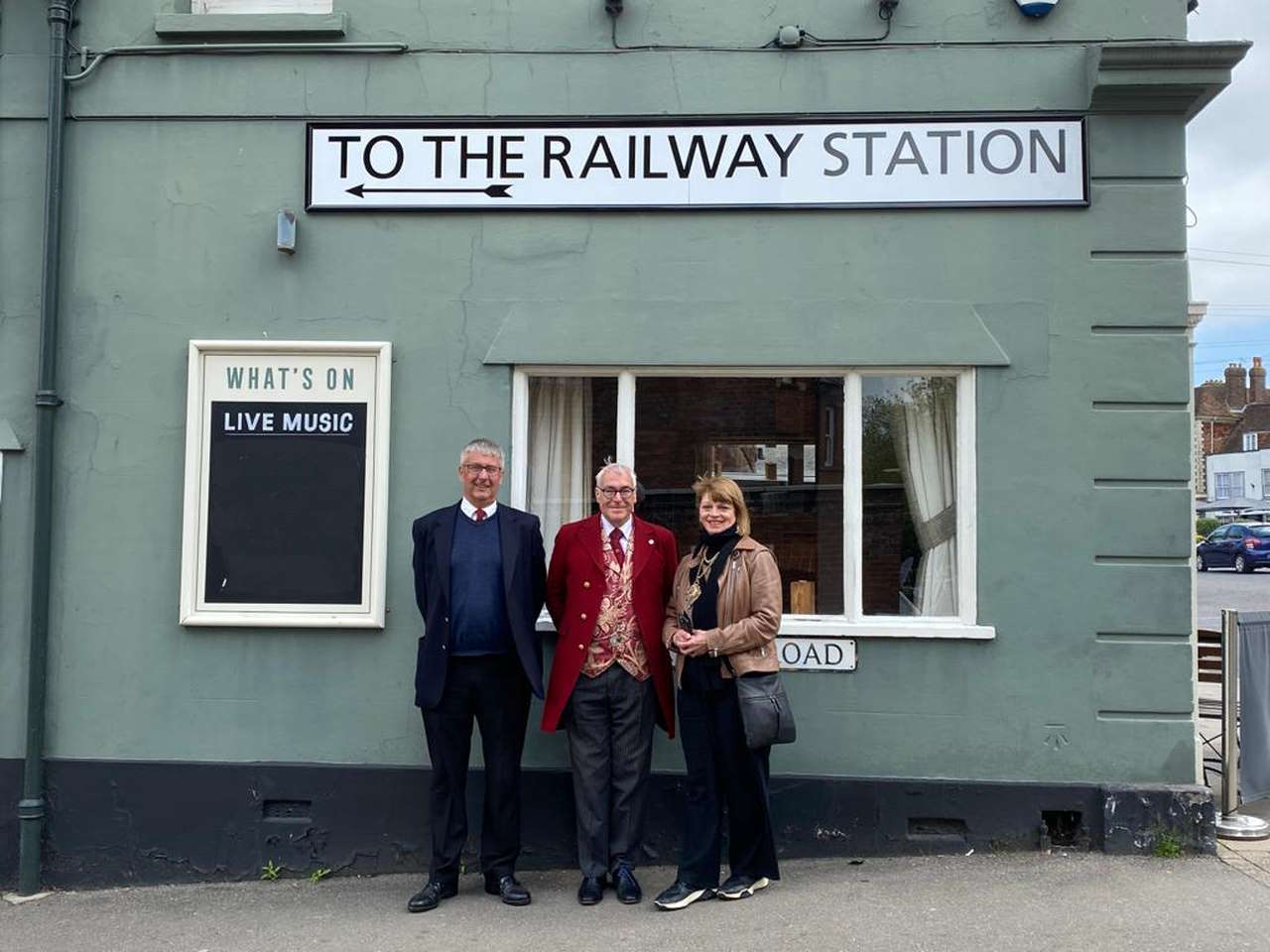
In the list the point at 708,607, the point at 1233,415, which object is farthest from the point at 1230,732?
the point at 1233,415

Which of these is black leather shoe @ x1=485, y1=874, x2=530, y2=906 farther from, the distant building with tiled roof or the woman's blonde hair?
the distant building with tiled roof

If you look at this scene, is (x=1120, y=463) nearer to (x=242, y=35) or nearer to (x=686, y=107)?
(x=686, y=107)

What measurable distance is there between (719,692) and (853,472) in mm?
1495

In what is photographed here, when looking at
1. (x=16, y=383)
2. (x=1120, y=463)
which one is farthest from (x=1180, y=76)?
(x=16, y=383)

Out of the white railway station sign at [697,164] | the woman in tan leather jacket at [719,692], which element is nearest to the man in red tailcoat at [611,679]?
the woman in tan leather jacket at [719,692]

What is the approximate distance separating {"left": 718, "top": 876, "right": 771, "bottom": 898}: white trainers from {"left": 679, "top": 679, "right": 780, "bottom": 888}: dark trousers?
0.09 ft

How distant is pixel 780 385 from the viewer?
5.84m

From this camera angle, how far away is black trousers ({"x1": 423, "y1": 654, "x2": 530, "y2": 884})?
5.14 metres

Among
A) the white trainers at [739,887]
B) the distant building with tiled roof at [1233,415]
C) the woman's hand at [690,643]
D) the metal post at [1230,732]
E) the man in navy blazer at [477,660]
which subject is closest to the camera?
the woman's hand at [690,643]

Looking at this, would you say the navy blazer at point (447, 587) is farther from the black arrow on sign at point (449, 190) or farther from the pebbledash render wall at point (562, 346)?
the black arrow on sign at point (449, 190)

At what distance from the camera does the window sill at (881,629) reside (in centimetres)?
554

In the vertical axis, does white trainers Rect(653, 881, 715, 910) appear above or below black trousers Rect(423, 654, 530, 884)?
below

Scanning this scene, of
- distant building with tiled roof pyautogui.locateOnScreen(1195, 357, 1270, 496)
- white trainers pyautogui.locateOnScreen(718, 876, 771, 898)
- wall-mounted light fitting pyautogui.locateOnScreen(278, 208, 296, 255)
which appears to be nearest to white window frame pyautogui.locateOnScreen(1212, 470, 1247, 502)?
distant building with tiled roof pyautogui.locateOnScreen(1195, 357, 1270, 496)

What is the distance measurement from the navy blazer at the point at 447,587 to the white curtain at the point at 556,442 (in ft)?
1.95
